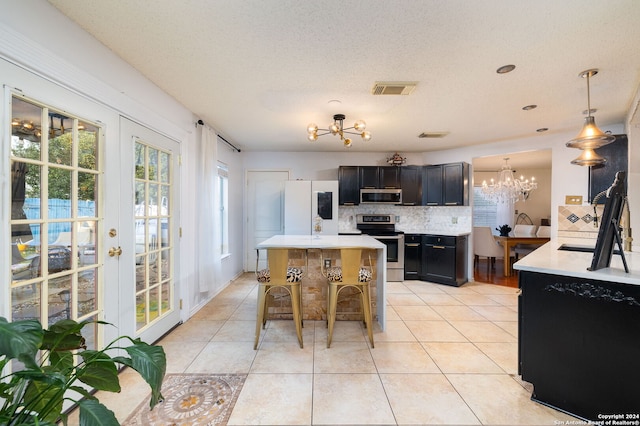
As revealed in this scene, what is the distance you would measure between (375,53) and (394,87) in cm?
59

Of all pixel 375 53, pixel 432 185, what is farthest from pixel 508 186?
pixel 375 53

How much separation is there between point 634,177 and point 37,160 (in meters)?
5.16

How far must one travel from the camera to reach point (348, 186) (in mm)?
5211

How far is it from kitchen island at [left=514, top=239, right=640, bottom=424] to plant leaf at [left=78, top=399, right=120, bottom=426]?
226 cm

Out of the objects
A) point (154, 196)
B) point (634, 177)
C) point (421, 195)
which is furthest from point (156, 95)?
point (634, 177)

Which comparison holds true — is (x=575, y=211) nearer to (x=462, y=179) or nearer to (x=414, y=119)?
(x=462, y=179)

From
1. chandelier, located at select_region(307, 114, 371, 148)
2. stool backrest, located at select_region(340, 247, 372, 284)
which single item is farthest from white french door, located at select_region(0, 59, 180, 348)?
stool backrest, located at select_region(340, 247, 372, 284)

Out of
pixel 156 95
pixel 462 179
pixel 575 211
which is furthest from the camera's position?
pixel 462 179

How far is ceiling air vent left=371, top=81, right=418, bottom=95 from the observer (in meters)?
2.48

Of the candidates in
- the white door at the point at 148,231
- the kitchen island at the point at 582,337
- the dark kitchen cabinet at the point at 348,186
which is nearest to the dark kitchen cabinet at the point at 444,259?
the dark kitchen cabinet at the point at 348,186

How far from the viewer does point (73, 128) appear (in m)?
1.78

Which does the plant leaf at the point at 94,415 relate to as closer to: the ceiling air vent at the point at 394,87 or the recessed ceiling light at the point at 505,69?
the ceiling air vent at the point at 394,87

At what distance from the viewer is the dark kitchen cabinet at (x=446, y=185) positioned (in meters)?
4.83

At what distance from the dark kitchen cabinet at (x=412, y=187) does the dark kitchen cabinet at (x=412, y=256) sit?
679 mm
